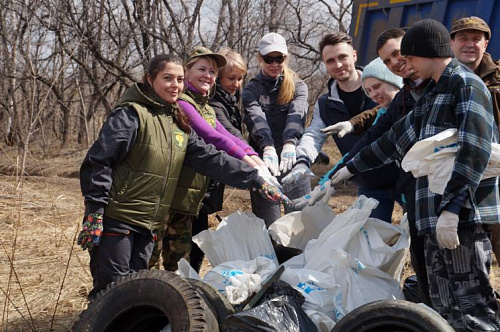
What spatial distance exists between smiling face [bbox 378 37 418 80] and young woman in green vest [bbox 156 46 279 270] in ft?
3.16

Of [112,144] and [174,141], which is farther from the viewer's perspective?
[174,141]

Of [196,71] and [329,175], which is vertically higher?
[196,71]

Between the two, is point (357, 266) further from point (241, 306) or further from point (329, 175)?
point (329, 175)

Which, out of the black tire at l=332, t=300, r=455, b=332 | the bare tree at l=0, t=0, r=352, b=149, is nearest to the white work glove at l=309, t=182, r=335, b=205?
the black tire at l=332, t=300, r=455, b=332

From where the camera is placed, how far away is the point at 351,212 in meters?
3.11

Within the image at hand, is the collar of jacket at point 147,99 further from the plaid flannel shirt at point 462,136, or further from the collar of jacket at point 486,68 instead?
the collar of jacket at point 486,68

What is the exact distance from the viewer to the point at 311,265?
9.91ft

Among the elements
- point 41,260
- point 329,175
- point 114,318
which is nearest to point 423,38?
point 329,175

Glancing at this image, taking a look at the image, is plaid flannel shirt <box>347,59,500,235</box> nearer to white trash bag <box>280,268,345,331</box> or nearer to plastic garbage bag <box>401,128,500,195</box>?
plastic garbage bag <box>401,128,500,195</box>

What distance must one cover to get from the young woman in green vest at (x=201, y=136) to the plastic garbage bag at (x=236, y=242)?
12.7 inches

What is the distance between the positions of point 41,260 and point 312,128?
304 cm

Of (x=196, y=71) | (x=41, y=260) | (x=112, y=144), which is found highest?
(x=196, y=71)

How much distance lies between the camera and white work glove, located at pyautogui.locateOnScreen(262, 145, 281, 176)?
12.4 feet

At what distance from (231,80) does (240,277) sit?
157 centimetres
